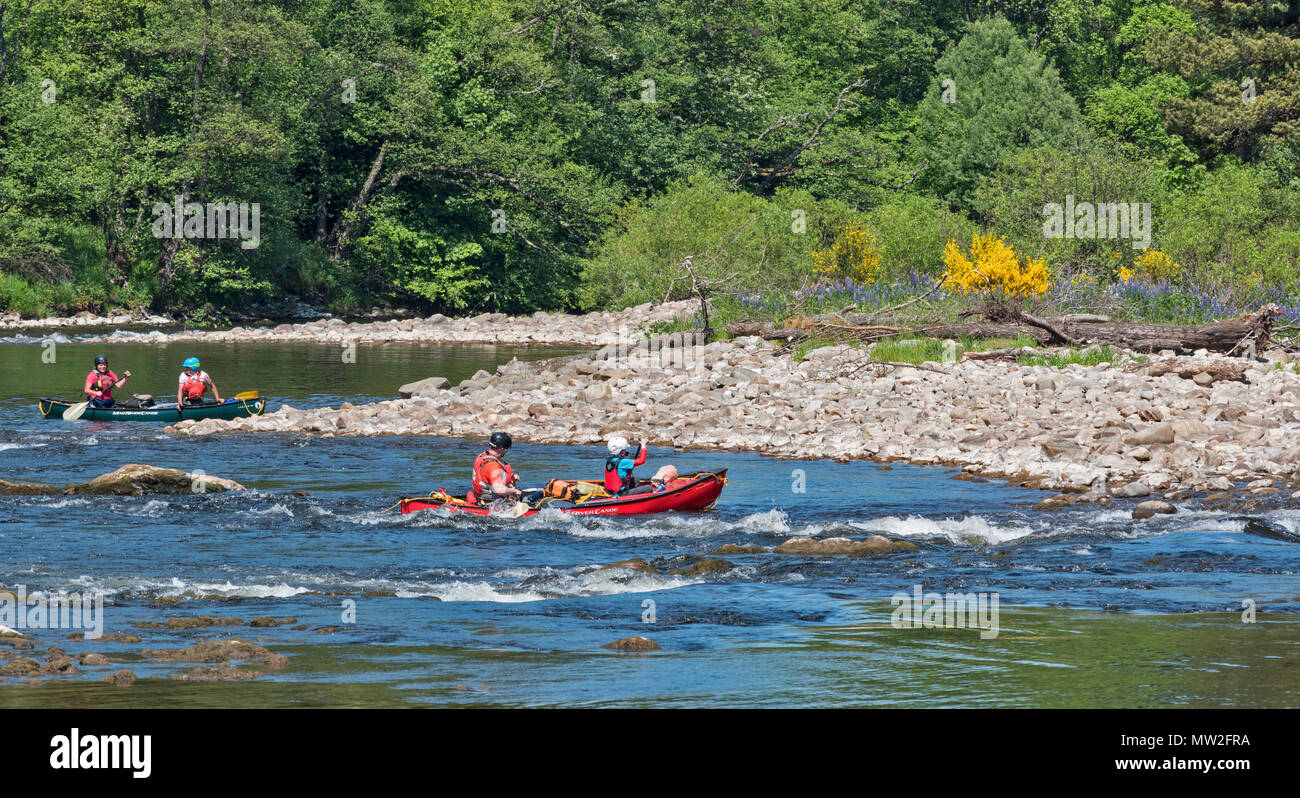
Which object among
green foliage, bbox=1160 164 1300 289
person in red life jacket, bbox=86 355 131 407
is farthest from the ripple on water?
green foliage, bbox=1160 164 1300 289

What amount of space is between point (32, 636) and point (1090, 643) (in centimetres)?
778

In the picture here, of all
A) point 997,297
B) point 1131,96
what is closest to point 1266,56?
point 1131,96

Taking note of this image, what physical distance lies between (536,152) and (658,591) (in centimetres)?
4624

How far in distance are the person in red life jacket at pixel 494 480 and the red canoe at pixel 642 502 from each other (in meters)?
0.16

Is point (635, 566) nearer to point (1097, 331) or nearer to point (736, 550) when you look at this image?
point (736, 550)

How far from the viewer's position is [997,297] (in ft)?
98.2

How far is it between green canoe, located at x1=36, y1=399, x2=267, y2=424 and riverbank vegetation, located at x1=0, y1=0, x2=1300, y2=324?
50.8 ft

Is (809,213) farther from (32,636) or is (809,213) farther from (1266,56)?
(32,636)

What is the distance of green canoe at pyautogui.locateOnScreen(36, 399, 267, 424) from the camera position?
2583cm

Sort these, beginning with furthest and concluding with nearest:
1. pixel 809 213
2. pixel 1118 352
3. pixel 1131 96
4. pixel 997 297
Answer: pixel 1131 96
pixel 809 213
pixel 997 297
pixel 1118 352

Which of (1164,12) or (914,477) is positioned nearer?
(914,477)

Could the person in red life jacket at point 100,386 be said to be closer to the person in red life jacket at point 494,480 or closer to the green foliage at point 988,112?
the person in red life jacket at point 494,480

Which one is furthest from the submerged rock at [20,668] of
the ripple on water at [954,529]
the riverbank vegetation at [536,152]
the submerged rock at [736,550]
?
the riverbank vegetation at [536,152]
